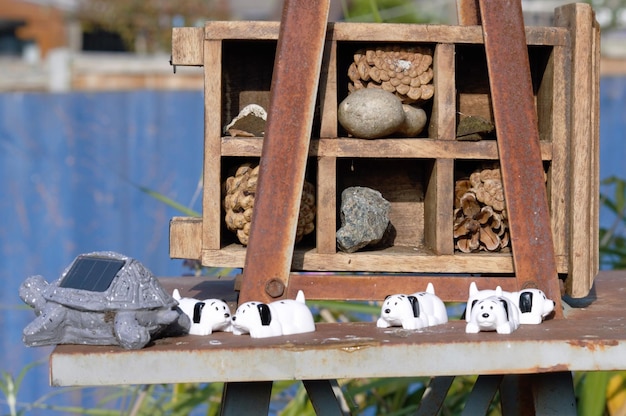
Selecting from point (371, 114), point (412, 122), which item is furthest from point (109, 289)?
point (412, 122)

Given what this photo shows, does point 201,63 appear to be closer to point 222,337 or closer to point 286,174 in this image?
point 286,174

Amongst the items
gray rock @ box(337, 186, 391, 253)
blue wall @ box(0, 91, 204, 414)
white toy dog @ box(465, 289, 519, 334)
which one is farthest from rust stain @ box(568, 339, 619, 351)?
blue wall @ box(0, 91, 204, 414)

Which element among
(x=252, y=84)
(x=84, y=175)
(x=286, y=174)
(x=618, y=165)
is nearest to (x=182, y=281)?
(x=252, y=84)

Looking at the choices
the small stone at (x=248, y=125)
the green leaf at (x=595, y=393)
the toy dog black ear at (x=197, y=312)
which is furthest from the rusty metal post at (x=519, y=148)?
the green leaf at (x=595, y=393)

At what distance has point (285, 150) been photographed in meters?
1.78

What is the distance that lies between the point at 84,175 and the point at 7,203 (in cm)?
44

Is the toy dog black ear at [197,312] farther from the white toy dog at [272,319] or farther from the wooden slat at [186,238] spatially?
the wooden slat at [186,238]

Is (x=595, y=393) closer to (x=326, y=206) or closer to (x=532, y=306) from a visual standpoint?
(x=532, y=306)

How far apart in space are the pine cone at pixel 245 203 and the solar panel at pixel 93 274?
12.4 inches

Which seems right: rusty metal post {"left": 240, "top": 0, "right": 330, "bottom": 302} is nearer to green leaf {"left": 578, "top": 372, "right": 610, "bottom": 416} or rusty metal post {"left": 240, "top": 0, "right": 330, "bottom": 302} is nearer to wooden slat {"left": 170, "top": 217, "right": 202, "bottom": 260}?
wooden slat {"left": 170, "top": 217, "right": 202, "bottom": 260}

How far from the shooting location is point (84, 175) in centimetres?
532

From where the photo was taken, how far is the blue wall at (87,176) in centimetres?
522

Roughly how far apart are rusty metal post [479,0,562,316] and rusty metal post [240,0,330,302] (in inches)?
13.3

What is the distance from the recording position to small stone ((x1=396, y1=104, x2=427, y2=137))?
6.43 ft
